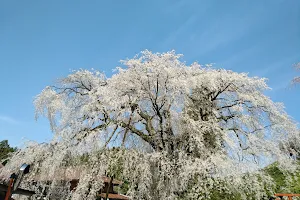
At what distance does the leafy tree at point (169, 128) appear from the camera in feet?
28.0

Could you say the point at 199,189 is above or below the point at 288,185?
below

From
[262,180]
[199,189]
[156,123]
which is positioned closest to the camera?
[199,189]

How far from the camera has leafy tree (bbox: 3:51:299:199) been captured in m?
8.52

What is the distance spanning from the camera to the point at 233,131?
10.3 metres

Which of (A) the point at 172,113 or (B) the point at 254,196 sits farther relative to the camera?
(A) the point at 172,113

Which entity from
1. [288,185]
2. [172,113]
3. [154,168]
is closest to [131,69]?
[172,113]

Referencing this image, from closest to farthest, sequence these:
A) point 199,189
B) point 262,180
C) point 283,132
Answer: point 199,189 < point 262,180 < point 283,132

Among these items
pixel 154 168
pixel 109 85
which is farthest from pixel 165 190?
pixel 109 85

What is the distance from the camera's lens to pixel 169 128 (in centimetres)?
1005

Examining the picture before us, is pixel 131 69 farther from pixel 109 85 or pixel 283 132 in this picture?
pixel 283 132

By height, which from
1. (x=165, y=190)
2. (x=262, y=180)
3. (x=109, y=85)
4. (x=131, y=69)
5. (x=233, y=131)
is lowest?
(x=165, y=190)

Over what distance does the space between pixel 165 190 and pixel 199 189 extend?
1.17 m

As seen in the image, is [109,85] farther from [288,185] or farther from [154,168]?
[288,185]

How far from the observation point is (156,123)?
439 inches
